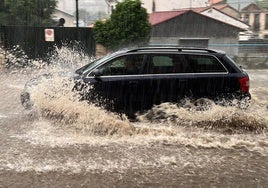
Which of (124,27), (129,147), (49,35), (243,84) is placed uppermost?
(124,27)

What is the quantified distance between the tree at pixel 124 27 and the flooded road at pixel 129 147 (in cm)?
828

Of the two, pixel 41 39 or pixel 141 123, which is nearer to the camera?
pixel 141 123

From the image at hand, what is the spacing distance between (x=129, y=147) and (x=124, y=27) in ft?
35.9

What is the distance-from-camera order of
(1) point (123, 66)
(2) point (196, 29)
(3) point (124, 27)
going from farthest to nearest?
(2) point (196, 29) < (3) point (124, 27) < (1) point (123, 66)

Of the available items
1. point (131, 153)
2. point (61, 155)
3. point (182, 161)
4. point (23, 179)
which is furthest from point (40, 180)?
point (182, 161)

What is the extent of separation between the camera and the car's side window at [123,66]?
25.0 ft

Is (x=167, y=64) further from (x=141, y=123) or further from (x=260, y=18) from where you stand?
(x=260, y=18)

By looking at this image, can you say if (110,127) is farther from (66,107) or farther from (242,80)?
(242,80)

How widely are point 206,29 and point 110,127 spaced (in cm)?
2168

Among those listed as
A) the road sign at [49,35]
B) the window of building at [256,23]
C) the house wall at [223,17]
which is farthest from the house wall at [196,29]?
the window of building at [256,23]

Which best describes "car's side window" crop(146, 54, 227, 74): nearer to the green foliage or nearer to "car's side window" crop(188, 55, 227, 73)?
"car's side window" crop(188, 55, 227, 73)

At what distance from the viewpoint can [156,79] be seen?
761cm

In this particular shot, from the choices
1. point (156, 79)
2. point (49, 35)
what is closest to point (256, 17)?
point (49, 35)

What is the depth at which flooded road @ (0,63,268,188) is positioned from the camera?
5148mm
